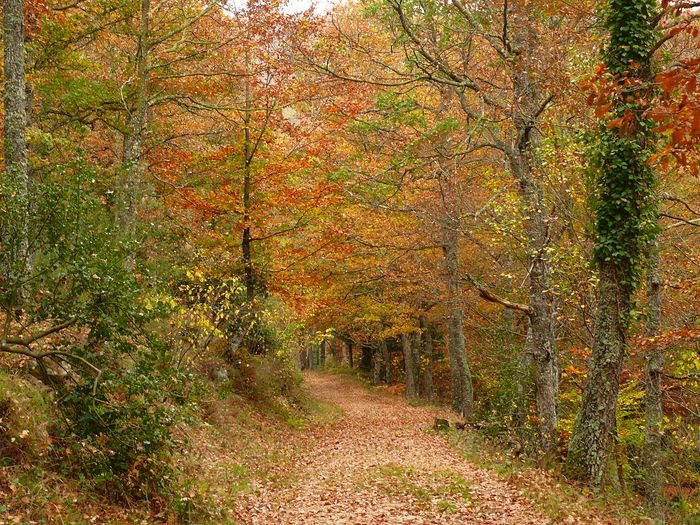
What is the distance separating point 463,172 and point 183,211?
9.47 metres

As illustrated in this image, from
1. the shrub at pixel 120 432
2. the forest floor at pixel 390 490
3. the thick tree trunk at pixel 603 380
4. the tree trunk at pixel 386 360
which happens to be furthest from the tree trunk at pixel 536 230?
the tree trunk at pixel 386 360

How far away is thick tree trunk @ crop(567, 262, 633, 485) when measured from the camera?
29.0ft

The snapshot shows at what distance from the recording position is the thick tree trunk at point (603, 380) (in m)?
Answer: 8.84

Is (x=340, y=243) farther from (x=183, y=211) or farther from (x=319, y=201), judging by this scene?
(x=183, y=211)

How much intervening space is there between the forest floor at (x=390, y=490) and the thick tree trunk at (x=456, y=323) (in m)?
3.73

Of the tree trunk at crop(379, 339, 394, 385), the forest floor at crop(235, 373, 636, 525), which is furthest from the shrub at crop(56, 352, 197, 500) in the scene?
the tree trunk at crop(379, 339, 394, 385)

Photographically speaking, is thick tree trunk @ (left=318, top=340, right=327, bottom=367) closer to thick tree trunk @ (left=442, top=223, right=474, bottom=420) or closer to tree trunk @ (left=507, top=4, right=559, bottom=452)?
thick tree trunk @ (left=442, top=223, right=474, bottom=420)

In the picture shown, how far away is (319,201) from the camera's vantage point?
643 inches

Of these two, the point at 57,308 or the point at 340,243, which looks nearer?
the point at 57,308

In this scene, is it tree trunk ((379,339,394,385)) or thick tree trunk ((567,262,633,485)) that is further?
tree trunk ((379,339,394,385))

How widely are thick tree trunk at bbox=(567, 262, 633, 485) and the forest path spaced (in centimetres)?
131

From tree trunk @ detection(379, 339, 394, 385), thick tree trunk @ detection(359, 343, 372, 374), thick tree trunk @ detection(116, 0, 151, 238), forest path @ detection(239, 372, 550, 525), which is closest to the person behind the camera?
forest path @ detection(239, 372, 550, 525)

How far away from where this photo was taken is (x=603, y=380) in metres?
8.88

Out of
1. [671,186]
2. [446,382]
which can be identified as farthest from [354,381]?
[671,186]
